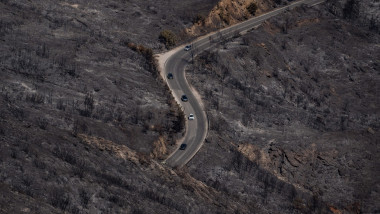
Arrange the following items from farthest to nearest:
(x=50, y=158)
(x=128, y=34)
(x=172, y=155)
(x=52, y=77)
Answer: (x=128, y=34)
(x=52, y=77)
(x=172, y=155)
(x=50, y=158)

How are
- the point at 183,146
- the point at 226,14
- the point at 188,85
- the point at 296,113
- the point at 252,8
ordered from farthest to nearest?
the point at 252,8
the point at 226,14
the point at 296,113
the point at 188,85
the point at 183,146

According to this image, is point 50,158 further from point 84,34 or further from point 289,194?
point 84,34

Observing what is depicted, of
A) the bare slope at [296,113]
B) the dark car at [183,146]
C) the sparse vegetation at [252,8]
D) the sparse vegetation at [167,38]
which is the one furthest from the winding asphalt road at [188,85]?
the sparse vegetation at [167,38]

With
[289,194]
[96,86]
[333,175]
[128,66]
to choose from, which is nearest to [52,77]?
[96,86]

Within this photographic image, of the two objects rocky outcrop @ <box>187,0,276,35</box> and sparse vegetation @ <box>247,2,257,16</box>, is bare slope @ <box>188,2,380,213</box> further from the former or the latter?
rocky outcrop @ <box>187,0,276,35</box>

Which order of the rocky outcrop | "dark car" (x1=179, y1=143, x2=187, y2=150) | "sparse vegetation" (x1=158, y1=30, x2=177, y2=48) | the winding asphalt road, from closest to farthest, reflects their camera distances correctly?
1. the winding asphalt road
2. "dark car" (x1=179, y1=143, x2=187, y2=150)
3. "sparse vegetation" (x1=158, y1=30, x2=177, y2=48)
4. the rocky outcrop

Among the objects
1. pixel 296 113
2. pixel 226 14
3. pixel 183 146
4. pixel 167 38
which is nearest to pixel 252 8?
pixel 226 14

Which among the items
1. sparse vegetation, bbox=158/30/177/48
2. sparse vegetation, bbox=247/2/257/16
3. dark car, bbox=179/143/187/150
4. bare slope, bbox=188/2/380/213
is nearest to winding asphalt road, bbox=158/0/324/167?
dark car, bbox=179/143/187/150

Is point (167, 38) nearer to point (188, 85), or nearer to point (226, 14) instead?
point (188, 85)
